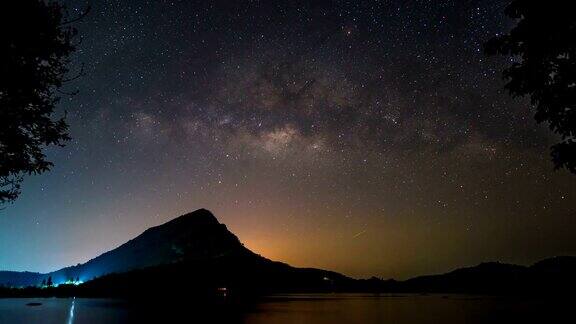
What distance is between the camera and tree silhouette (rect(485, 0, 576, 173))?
9.89 meters

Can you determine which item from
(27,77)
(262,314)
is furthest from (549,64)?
(262,314)

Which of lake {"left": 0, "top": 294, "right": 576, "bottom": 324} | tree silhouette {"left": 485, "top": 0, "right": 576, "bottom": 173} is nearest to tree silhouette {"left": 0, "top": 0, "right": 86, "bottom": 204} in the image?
tree silhouette {"left": 485, "top": 0, "right": 576, "bottom": 173}

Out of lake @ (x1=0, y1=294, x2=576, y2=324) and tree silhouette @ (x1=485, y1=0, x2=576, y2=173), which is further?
lake @ (x1=0, y1=294, x2=576, y2=324)

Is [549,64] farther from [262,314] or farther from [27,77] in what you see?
[262,314]

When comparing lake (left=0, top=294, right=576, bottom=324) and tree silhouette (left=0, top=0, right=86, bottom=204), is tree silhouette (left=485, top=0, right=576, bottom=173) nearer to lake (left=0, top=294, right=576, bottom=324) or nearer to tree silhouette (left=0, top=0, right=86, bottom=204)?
tree silhouette (left=0, top=0, right=86, bottom=204)

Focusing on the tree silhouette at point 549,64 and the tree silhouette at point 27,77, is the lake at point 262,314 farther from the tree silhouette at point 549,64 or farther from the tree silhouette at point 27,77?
the tree silhouette at point 549,64

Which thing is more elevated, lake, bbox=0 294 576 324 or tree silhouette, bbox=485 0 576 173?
tree silhouette, bbox=485 0 576 173

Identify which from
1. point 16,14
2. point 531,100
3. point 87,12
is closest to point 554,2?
point 531,100

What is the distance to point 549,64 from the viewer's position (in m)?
10.4

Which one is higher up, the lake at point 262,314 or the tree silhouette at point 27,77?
the tree silhouette at point 27,77

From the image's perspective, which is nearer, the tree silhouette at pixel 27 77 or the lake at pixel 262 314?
the tree silhouette at pixel 27 77

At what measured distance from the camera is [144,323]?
132 ft

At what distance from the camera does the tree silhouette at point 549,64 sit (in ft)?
32.4

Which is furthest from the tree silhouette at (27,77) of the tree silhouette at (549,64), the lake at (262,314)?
the lake at (262,314)
